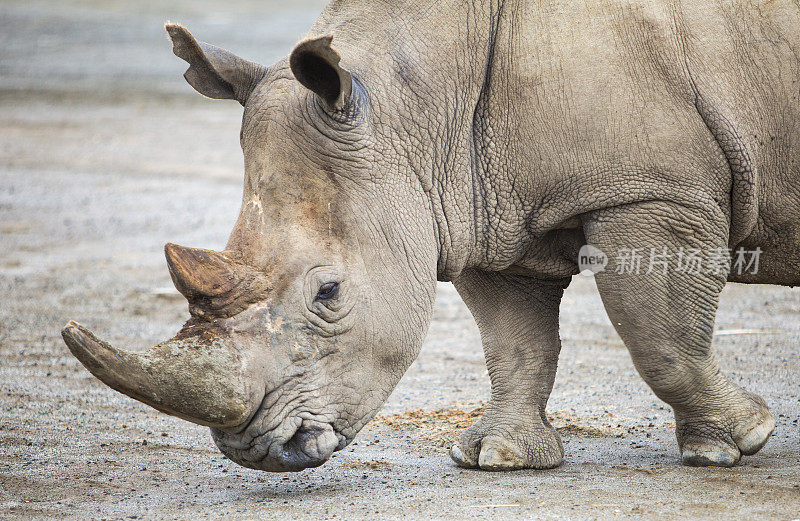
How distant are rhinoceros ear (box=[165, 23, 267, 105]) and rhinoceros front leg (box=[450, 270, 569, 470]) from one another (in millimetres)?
1604

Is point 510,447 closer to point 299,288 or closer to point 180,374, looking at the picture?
point 299,288

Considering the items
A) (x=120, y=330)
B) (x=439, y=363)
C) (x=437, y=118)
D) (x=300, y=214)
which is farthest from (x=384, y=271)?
(x=120, y=330)

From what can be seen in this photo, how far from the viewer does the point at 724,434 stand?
5539mm

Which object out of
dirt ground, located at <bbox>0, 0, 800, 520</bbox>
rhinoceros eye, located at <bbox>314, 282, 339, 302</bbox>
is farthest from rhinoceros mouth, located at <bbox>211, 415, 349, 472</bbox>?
rhinoceros eye, located at <bbox>314, 282, 339, 302</bbox>

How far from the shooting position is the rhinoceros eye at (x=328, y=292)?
4676 mm

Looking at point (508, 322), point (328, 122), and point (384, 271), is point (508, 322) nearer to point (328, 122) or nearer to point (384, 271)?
point (384, 271)

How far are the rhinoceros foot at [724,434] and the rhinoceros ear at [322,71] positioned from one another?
228 centimetres

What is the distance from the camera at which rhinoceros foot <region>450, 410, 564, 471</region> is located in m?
5.77

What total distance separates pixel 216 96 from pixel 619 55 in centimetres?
172

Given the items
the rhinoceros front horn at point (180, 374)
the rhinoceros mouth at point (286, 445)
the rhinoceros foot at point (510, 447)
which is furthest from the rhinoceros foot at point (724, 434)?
the rhinoceros front horn at point (180, 374)

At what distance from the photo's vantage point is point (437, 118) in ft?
16.7

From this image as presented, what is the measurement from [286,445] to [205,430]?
6.55 feet

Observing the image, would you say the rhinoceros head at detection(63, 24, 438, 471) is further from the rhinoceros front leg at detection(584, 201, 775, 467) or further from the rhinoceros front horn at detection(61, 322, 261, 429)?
the rhinoceros front leg at detection(584, 201, 775, 467)

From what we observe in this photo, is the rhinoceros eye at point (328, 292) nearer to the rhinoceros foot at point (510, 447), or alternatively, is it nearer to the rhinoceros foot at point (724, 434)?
the rhinoceros foot at point (510, 447)
